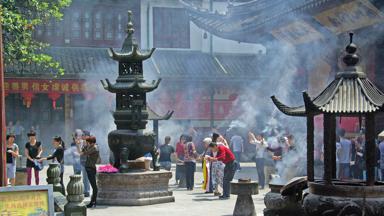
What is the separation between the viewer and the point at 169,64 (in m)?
29.4

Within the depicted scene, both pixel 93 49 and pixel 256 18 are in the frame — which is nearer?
pixel 256 18

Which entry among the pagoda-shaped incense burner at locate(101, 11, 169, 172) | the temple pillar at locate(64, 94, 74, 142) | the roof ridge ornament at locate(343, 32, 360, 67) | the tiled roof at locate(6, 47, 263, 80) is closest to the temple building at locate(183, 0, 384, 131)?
the tiled roof at locate(6, 47, 263, 80)

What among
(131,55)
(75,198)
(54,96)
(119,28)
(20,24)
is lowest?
(75,198)

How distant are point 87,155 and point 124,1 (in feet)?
60.0

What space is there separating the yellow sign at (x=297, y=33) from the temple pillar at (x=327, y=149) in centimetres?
1175

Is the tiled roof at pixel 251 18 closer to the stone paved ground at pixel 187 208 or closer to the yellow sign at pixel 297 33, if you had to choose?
the yellow sign at pixel 297 33

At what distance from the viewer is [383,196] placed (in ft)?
25.1

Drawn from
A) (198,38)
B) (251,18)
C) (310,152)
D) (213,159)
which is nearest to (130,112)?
(213,159)

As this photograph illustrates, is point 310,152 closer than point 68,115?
Yes

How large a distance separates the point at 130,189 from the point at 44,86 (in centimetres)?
1455

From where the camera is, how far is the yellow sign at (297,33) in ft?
63.8

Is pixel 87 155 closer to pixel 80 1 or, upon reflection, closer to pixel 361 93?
pixel 361 93

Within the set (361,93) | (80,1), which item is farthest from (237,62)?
(361,93)

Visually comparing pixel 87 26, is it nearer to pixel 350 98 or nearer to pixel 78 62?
pixel 78 62
